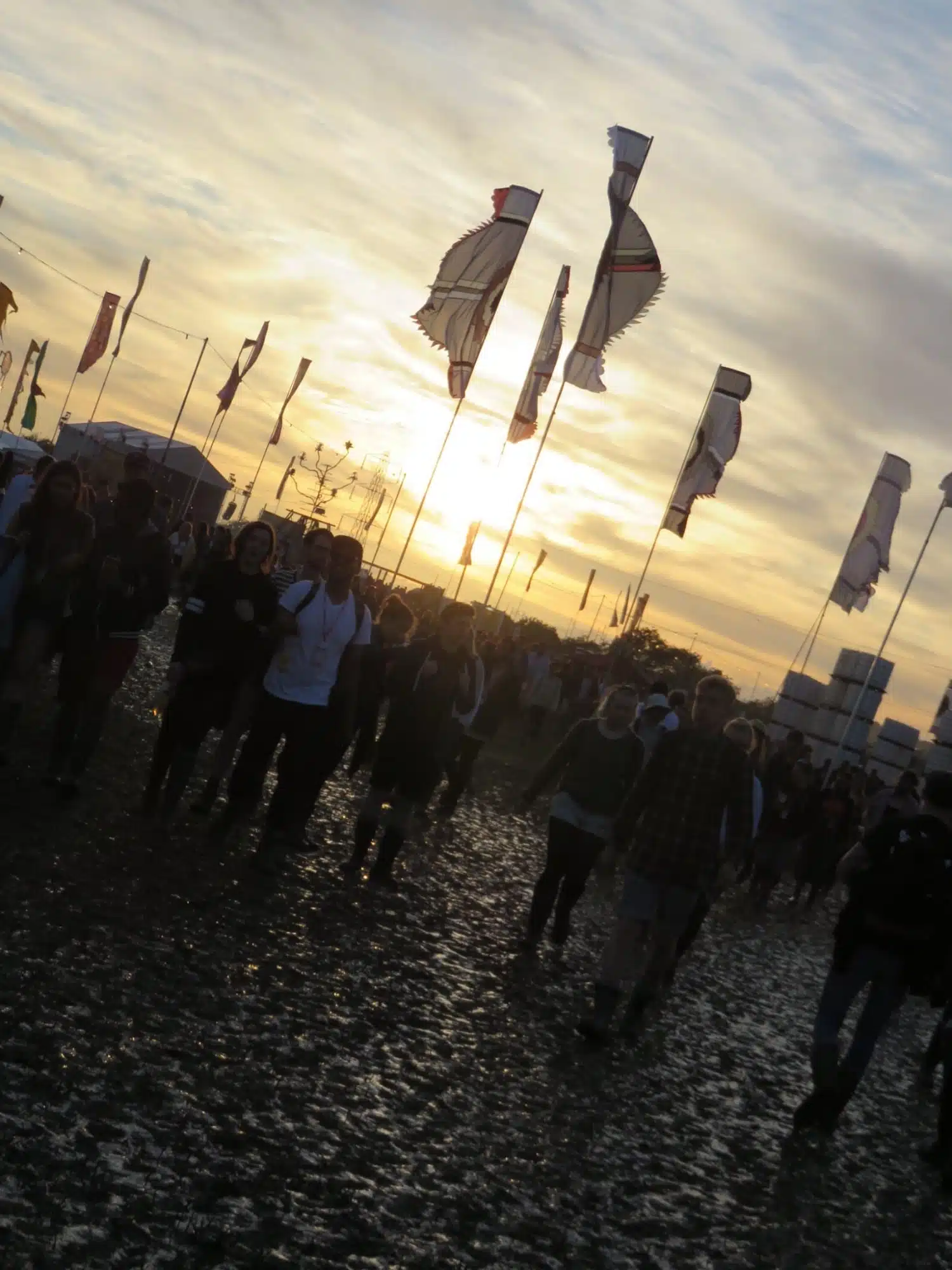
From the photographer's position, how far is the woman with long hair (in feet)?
28.7

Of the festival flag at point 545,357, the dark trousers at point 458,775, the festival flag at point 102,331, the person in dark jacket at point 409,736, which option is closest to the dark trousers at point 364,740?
the dark trousers at point 458,775

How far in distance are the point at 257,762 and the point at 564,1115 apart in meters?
3.60

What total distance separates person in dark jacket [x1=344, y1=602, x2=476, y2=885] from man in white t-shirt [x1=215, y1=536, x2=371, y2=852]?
765 mm

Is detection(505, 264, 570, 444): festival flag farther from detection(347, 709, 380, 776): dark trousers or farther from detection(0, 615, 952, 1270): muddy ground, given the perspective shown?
detection(0, 615, 952, 1270): muddy ground

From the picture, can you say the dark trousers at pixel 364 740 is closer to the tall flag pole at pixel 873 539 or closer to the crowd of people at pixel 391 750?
the crowd of people at pixel 391 750

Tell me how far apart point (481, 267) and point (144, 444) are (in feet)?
135

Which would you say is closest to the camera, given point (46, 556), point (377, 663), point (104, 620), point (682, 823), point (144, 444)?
point (682, 823)

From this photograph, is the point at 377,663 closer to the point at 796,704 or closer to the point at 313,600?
the point at 313,600

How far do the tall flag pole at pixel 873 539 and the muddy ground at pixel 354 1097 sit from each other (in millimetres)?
21739

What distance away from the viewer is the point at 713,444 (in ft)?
81.0

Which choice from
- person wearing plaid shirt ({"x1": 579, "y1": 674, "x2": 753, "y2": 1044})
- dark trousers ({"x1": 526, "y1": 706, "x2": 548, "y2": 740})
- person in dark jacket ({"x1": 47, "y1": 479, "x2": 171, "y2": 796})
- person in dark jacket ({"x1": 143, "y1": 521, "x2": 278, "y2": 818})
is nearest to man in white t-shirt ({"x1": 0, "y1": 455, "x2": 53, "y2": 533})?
person in dark jacket ({"x1": 47, "y1": 479, "x2": 171, "y2": 796})

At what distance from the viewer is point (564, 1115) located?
21.1 feet

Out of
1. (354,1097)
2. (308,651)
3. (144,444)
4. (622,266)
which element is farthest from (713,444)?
(144,444)

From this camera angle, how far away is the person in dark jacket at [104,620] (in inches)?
359
